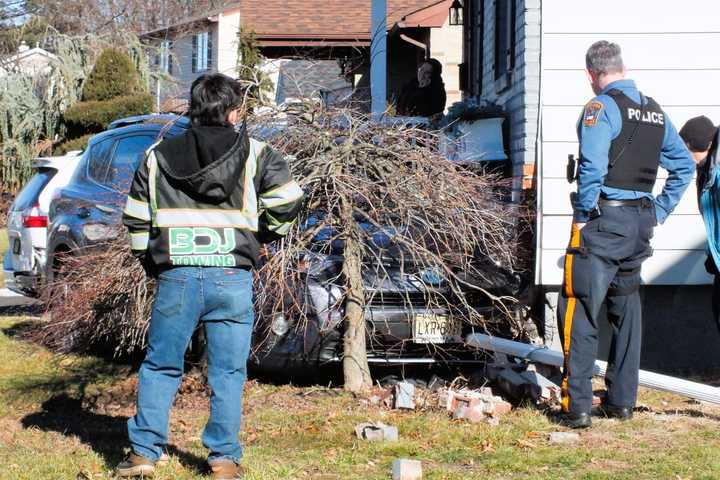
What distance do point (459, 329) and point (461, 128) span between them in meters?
2.79

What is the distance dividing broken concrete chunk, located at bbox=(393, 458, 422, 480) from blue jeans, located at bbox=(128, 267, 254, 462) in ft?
2.31

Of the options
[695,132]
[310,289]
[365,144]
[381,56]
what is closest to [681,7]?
[695,132]

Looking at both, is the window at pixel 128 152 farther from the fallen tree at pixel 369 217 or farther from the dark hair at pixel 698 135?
the dark hair at pixel 698 135

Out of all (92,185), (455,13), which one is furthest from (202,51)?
(92,185)

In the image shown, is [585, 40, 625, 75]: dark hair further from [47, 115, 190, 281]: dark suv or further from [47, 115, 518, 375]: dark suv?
[47, 115, 190, 281]: dark suv

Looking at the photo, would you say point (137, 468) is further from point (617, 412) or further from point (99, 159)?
point (99, 159)

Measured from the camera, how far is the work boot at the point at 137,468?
15.5 ft

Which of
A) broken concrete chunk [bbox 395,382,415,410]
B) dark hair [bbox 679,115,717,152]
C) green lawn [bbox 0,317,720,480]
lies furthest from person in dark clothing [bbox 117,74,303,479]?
dark hair [bbox 679,115,717,152]

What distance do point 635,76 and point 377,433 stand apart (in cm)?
359

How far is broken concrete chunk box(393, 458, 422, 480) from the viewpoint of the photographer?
4.72 meters

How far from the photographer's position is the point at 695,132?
6.64 metres

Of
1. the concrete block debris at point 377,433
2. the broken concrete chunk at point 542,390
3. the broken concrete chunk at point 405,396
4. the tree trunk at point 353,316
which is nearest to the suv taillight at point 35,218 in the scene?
the tree trunk at point 353,316

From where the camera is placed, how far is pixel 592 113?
5.68 meters

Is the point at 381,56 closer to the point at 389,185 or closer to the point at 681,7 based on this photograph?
the point at 681,7
